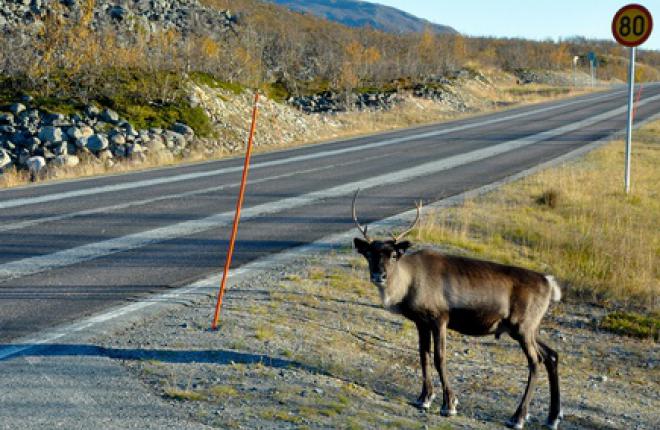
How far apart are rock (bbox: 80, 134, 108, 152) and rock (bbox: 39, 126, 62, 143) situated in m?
0.71

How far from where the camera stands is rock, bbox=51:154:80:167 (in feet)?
63.0

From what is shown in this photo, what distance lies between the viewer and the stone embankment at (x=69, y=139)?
19.7 m

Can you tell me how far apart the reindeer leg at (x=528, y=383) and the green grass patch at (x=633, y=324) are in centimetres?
327

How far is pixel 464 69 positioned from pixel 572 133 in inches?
1081

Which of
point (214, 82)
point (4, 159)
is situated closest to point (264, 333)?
point (4, 159)

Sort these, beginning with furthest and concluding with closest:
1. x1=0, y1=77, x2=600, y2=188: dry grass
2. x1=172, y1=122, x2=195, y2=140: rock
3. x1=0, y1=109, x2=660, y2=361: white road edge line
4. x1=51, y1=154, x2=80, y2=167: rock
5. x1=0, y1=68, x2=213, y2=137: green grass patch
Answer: x1=172, y1=122, x2=195, y2=140: rock, x1=0, y1=68, x2=213, y2=137: green grass patch, x1=51, y1=154, x2=80, y2=167: rock, x1=0, y1=77, x2=600, y2=188: dry grass, x1=0, y1=109, x2=660, y2=361: white road edge line

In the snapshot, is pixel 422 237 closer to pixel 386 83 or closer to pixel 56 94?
pixel 56 94

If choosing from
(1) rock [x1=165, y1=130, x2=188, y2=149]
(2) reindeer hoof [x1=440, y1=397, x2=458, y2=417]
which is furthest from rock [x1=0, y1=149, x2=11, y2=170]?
(2) reindeer hoof [x1=440, y1=397, x2=458, y2=417]

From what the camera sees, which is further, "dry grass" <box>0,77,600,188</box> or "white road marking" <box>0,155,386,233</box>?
"dry grass" <box>0,77,600,188</box>

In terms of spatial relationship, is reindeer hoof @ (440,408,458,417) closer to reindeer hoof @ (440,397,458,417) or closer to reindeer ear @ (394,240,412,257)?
reindeer hoof @ (440,397,458,417)

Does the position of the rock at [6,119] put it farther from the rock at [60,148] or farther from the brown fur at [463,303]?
the brown fur at [463,303]

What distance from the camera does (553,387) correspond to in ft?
19.8

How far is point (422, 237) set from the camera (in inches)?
418

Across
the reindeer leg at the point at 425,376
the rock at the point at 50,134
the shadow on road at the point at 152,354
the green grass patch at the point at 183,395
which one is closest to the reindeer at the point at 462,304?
the reindeer leg at the point at 425,376
